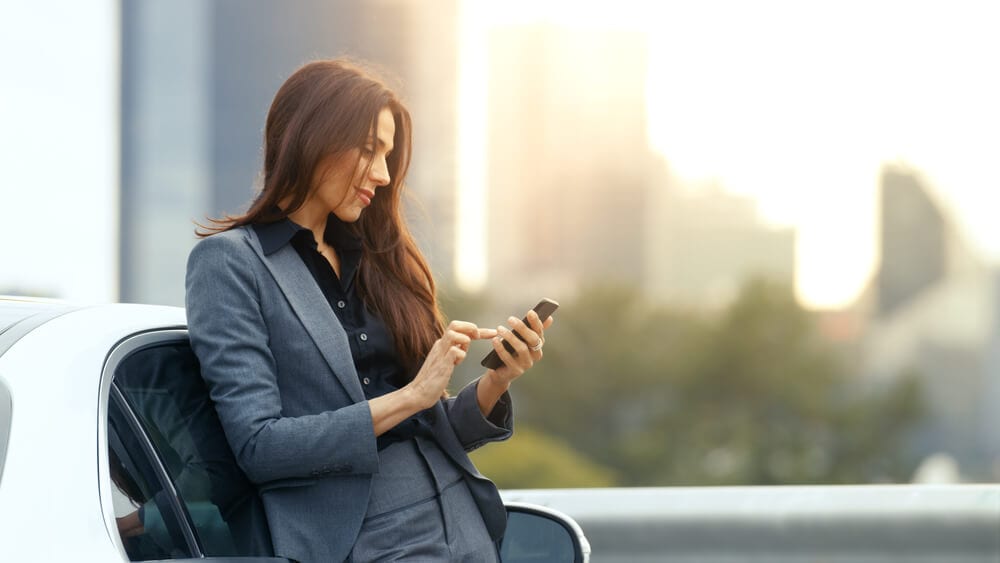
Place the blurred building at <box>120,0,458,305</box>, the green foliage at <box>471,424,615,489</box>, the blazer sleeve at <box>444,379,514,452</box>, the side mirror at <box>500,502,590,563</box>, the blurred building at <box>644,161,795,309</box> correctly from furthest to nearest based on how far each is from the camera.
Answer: the blurred building at <box>644,161,795,309</box> → the blurred building at <box>120,0,458,305</box> → the green foliage at <box>471,424,615,489</box> → the side mirror at <box>500,502,590,563</box> → the blazer sleeve at <box>444,379,514,452</box>

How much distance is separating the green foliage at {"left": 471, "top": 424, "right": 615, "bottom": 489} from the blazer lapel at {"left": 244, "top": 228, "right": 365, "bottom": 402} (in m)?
7.44

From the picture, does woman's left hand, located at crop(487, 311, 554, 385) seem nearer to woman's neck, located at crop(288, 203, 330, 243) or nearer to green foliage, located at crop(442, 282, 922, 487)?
woman's neck, located at crop(288, 203, 330, 243)

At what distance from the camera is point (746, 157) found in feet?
40.1

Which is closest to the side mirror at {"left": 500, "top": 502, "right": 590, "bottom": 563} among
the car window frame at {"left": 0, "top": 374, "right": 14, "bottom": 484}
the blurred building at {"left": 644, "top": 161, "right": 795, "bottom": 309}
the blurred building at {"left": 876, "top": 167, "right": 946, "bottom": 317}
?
the car window frame at {"left": 0, "top": 374, "right": 14, "bottom": 484}

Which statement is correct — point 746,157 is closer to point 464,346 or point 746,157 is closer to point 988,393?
point 988,393

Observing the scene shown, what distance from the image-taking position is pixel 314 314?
5.88ft

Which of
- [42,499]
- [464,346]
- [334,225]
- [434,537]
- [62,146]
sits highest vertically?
[62,146]

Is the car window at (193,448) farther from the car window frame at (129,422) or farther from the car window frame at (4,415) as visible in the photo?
the car window frame at (4,415)

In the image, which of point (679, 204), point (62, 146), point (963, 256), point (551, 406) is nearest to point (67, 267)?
point (62, 146)

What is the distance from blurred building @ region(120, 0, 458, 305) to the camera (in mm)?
9789

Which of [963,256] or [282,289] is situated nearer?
[282,289]

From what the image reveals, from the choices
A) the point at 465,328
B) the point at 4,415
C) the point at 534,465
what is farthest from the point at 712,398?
the point at 4,415

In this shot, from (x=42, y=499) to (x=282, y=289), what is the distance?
1.90ft

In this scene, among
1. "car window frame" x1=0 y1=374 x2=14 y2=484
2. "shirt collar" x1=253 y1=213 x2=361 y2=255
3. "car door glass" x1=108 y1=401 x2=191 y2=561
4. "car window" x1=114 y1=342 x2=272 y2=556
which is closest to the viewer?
"car window frame" x1=0 y1=374 x2=14 y2=484
